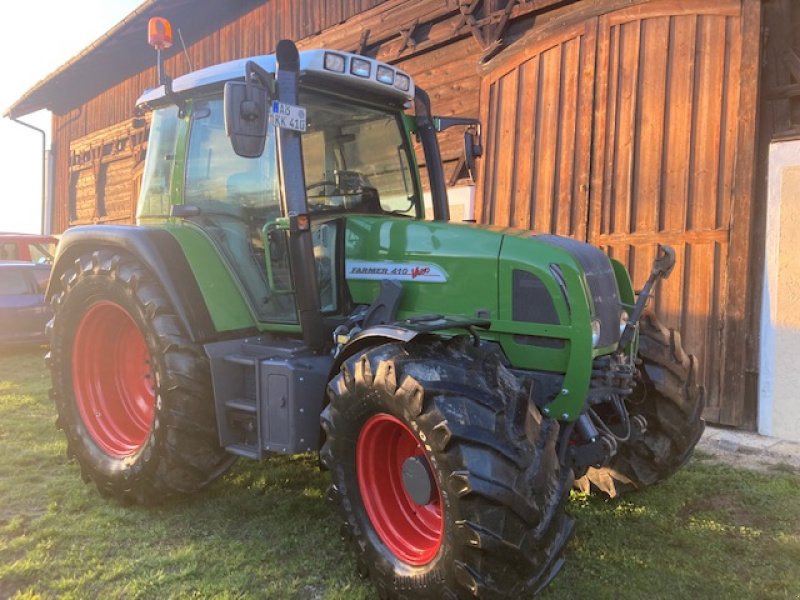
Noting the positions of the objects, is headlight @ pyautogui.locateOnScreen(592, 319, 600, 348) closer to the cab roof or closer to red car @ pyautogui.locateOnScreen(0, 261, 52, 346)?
the cab roof

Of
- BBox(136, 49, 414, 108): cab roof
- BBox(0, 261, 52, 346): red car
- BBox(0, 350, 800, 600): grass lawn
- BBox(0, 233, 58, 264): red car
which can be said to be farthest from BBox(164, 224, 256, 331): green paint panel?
BBox(0, 233, 58, 264): red car

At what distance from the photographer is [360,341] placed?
9.30 ft

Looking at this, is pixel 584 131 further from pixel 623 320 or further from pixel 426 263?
pixel 426 263

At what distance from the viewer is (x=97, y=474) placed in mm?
3713

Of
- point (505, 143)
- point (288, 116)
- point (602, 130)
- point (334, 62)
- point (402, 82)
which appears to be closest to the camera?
point (288, 116)

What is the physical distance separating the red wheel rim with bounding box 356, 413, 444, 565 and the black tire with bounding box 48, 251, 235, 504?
1.08 meters

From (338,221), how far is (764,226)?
383 cm

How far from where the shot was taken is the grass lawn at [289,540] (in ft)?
9.06

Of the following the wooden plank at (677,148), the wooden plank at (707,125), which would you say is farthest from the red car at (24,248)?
the wooden plank at (707,125)

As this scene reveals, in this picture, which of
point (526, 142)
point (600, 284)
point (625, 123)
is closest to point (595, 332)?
point (600, 284)

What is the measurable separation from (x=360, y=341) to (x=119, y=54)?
14493mm

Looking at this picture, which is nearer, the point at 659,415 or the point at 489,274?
the point at 489,274

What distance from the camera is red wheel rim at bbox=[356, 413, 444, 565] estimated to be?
274 cm

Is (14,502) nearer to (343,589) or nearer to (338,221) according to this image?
(343,589)
